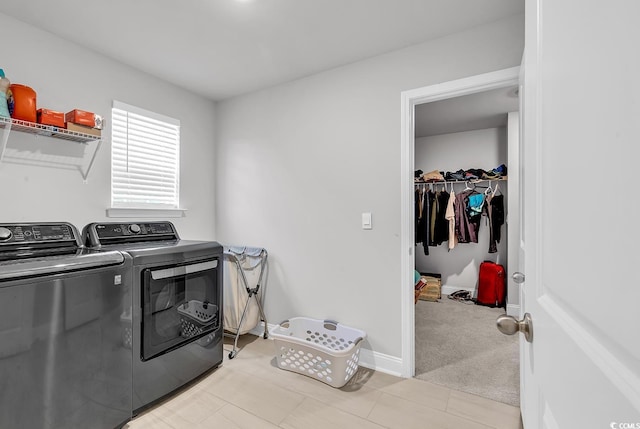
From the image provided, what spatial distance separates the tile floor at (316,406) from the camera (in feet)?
5.70

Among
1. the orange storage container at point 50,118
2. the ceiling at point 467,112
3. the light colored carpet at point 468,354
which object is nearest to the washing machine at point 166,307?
the orange storage container at point 50,118

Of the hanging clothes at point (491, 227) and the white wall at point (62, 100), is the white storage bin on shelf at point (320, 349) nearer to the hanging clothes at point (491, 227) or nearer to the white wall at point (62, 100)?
the white wall at point (62, 100)

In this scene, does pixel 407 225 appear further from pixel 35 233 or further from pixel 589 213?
pixel 35 233

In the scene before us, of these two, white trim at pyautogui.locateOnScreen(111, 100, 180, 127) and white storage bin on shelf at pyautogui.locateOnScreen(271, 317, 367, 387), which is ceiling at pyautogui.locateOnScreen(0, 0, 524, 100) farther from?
white storage bin on shelf at pyautogui.locateOnScreen(271, 317, 367, 387)

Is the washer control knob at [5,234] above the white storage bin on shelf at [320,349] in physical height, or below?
above

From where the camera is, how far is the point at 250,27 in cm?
204

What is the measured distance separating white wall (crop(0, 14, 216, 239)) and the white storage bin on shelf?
5.21ft

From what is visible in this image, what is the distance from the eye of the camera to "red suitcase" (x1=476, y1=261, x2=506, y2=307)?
160 inches

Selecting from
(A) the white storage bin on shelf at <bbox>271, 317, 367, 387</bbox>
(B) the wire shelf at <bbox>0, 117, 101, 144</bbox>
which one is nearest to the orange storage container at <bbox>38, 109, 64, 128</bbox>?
(B) the wire shelf at <bbox>0, 117, 101, 144</bbox>

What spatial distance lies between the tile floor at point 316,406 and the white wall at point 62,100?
1567 mm

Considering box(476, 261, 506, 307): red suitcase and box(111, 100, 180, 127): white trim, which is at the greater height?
box(111, 100, 180, 127): white trim

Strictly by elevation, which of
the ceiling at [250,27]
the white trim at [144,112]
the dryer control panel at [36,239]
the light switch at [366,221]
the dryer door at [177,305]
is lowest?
the dryer door at [177,305]

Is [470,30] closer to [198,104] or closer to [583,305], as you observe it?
[583,305]

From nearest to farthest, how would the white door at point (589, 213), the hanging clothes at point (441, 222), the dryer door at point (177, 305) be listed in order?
1. the white door at point (589, 213)
2. the dryer door at point (177, 305)
3. the hanging clothes at point (441, 222)
